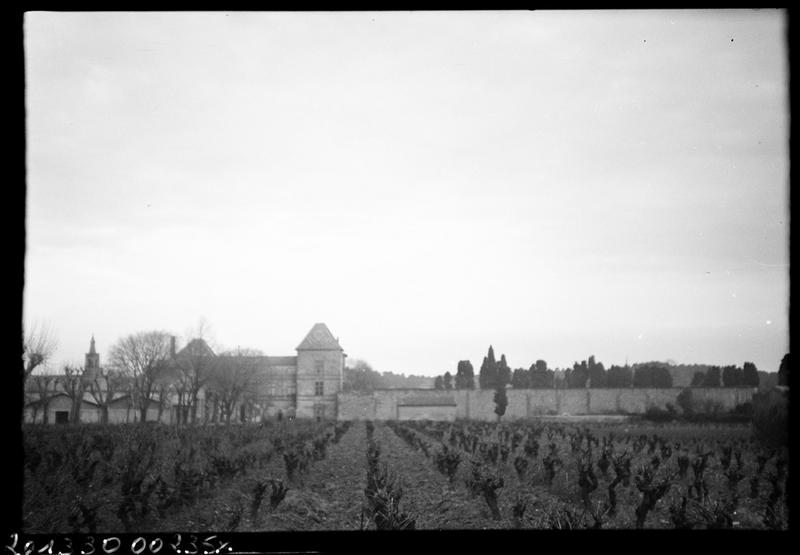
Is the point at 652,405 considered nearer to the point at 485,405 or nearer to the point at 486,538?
the point at 485,405

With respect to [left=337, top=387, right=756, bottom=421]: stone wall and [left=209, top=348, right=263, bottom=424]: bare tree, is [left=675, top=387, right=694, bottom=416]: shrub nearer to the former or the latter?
→ [left=337, top=387, right=756, bottom=421]: stone wall

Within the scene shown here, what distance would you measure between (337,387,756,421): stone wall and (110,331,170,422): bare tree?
2517cm

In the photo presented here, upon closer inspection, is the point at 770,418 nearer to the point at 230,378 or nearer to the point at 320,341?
the point at 230,378

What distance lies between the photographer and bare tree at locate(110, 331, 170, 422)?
3253 centimetres

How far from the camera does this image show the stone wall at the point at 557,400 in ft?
152

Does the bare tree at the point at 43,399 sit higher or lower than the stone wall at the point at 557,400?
higher

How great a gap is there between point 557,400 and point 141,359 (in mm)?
34783

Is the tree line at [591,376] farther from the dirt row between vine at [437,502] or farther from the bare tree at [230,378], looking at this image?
the dirt row between vine at [437,502]

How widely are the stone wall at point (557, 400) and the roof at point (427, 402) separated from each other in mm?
324

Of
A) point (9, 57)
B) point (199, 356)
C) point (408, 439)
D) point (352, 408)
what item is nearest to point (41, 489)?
point (9, 57)

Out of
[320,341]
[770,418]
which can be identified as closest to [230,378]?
[770,418]

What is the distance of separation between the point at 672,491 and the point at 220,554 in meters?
13.0

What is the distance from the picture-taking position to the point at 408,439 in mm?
27875

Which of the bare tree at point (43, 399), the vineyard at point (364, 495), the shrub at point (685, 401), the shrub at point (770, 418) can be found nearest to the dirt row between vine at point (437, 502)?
the vineyard at point (364, 495)
